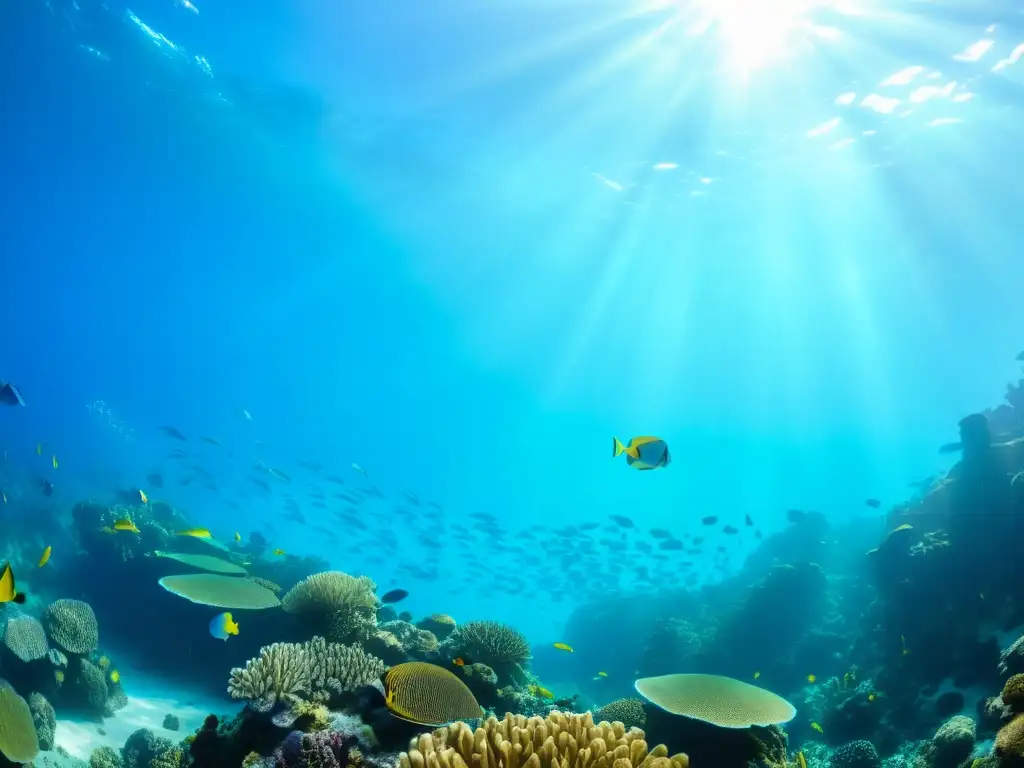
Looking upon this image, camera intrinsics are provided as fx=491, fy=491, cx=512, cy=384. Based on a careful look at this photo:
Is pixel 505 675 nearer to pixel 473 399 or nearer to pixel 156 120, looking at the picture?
pixel 156 120

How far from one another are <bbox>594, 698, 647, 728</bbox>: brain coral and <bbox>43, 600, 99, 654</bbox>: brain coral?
8811 mm

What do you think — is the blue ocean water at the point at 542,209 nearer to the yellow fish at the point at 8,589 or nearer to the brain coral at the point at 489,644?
the brain coral at the point at 489,644

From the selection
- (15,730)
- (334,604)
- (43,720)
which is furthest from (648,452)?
(43,720)

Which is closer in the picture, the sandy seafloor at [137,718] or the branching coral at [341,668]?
the branching coral at [341,668]

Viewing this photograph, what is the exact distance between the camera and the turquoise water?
808 inches

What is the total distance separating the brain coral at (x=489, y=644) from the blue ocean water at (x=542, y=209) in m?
Answer: 7.03

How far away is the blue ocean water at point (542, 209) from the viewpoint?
20453 millimetres

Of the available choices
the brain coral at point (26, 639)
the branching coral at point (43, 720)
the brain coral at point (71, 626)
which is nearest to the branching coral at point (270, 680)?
the branching coral at point (43, 720)

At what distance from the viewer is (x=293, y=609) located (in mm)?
6773

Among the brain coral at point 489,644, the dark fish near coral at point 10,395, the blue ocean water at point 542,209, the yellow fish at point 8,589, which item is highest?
the blue ocean water at point 542,209

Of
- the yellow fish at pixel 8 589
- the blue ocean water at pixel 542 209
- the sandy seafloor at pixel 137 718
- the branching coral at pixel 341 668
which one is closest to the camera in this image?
the yellow fish at pixel 8 589

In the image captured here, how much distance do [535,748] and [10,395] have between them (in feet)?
38.1

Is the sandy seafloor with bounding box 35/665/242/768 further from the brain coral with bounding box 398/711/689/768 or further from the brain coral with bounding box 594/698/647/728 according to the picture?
the brain coral with bounding box 398/711/689/768

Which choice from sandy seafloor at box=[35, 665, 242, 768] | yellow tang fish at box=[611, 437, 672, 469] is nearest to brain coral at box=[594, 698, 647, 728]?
yellow tang fish at box=[611, 437, 672, 469]
